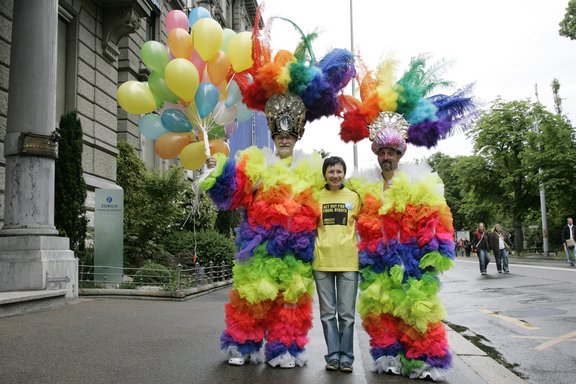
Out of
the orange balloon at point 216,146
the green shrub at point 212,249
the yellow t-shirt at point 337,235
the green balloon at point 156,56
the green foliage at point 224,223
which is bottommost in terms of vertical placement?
the green shrub at point 212,249

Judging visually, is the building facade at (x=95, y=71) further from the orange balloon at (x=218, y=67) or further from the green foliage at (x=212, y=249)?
the orange balloon at (x=218, y=67)

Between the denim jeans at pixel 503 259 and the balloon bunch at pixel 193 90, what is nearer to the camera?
the balloon bunch at pixel 193 90

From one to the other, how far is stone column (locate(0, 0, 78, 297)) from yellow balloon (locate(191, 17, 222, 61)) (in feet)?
15.4

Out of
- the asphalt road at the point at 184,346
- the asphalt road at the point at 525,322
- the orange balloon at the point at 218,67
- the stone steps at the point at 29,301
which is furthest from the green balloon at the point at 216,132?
the stone steps at the point at 29,301

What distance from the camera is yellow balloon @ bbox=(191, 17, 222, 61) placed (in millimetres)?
5406

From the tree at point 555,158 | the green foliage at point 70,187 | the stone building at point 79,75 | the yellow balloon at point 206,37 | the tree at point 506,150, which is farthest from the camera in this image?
the tree at point 506,150

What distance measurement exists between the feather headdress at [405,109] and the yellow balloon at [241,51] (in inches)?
40.5

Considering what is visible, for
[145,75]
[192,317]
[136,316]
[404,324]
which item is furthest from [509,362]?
[145,75]

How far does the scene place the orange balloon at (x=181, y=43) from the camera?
18.3 ft

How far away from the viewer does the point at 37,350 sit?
5031 mm

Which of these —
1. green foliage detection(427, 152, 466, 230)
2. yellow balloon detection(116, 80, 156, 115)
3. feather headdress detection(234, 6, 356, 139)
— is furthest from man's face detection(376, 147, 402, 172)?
green foliage detection(427, 152, 466, 230)

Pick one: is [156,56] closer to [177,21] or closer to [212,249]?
[177,21]

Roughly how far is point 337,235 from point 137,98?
2665 millimetres

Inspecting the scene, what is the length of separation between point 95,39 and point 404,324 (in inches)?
504
